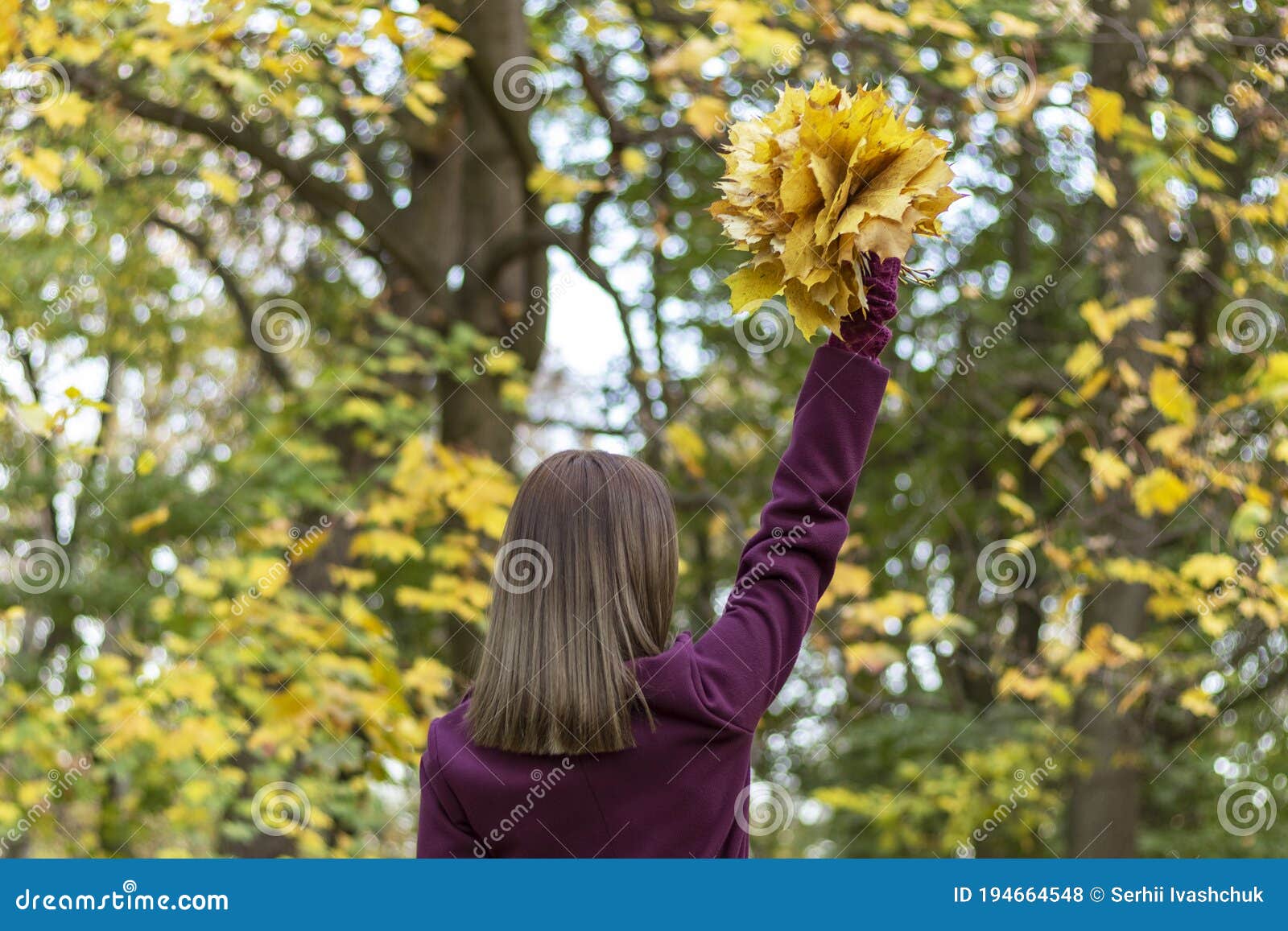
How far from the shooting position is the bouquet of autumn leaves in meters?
1.76

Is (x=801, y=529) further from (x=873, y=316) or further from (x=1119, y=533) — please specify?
(x=1119, y=533)

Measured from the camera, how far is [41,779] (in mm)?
7742

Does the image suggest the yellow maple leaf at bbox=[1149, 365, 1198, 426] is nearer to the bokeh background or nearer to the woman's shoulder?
the bokeh background

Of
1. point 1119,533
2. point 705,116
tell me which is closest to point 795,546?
point 705,116

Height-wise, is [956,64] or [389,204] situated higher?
[956,64]

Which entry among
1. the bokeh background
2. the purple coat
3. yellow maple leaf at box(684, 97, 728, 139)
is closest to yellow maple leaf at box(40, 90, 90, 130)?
the bokeh background

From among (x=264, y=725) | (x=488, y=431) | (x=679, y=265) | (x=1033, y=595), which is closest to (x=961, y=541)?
(x=1033, y=595)

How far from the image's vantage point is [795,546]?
169 cm

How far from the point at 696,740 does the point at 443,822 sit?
349mm

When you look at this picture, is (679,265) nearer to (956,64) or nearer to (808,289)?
(956,64)

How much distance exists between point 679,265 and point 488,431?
3115 mm

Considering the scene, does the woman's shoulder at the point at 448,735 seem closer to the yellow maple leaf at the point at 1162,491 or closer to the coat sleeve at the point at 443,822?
the coat sleeve at the point at 443,822

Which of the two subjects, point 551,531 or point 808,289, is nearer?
point 551,531

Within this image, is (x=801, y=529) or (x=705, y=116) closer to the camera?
(x=801, y=529)
